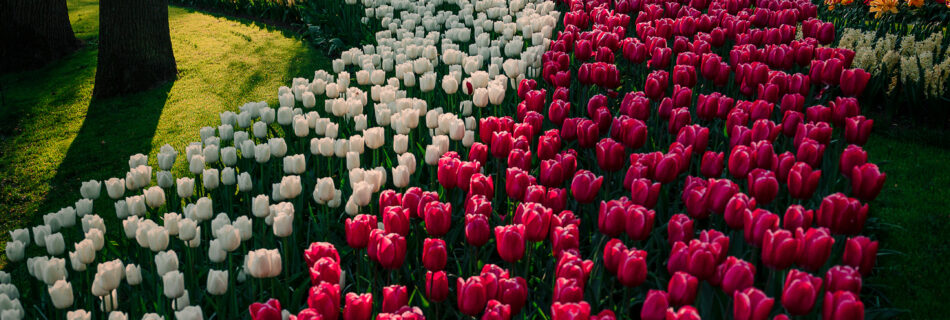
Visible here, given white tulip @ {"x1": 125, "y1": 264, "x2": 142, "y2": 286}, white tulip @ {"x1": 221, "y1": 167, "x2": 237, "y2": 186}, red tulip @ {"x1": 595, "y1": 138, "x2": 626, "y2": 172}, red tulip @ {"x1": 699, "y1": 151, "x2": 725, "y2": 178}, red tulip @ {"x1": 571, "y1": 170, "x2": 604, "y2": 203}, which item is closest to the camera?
white tulip @ {"x1": 125, "y1": 264, "x2": 142, "y2": 286}

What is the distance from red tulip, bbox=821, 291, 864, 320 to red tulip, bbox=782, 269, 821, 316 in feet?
0.26

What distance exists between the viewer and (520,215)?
9.86ft

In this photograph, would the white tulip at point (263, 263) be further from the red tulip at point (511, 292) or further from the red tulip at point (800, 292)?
the red tulip at point (800, 292)

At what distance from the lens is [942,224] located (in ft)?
14.1

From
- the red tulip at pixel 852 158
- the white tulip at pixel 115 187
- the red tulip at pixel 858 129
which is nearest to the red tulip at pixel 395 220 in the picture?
the white tulip at pixel 115 187

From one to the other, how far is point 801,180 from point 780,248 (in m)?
0.70

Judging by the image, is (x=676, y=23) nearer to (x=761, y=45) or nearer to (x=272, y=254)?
(x=761, y=45)

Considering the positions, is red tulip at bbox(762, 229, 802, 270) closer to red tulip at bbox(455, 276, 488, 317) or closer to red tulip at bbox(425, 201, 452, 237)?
red tulip at bbox(455, 276, 488, 317)

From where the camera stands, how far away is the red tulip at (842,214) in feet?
9.23

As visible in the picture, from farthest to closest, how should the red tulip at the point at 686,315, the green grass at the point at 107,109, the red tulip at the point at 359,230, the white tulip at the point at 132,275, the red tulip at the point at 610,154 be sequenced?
the green grass at the point at 107,109, the red tulip at the point at 610,154, the white tulip at the point at 132,275, the red tulip at the point at 359,230, the red tulip at the point at 686,315

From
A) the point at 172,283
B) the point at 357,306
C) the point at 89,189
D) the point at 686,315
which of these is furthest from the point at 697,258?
the point at 89,189

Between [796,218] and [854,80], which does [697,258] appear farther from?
[854,80]

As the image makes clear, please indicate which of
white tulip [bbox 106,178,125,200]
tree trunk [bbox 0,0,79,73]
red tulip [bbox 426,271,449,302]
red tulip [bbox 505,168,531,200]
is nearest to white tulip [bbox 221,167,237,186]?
white tulip [bbox 106,178,125,200]

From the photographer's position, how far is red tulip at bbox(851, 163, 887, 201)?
120 inches
